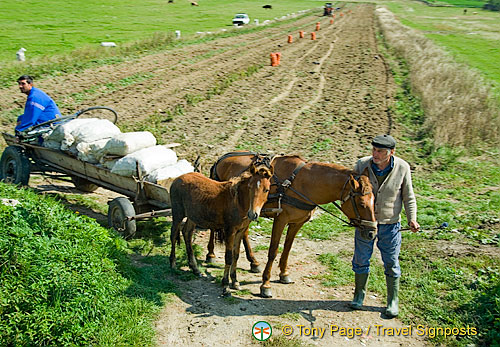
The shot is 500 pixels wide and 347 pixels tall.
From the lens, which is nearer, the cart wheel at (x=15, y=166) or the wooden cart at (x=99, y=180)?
the wooden cart at (x=99, y=180)

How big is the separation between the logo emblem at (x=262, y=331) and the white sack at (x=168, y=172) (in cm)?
A: 335

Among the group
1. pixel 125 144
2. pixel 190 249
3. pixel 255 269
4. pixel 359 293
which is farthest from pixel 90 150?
pixel 359 293

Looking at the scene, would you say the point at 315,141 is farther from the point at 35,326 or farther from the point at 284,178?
the point at 35,326

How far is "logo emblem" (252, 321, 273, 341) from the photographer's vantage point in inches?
238

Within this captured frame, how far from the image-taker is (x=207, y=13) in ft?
189

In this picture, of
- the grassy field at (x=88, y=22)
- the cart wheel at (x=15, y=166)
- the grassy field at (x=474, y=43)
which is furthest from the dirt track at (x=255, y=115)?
the grassy field at (x=88, y=22)

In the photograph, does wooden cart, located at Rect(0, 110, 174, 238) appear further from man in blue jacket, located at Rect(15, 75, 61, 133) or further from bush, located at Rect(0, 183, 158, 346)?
bush, located at Rect(0, 183, 158, 346)

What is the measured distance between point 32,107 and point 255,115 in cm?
881

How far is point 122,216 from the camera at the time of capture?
27.1ft

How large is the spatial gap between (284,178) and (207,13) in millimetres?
54498

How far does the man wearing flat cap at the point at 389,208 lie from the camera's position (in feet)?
21.2

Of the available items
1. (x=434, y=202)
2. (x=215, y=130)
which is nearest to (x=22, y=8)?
(x=215, y=130)

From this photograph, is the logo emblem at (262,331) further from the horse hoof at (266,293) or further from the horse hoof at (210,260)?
the horse hoof at (210,260)

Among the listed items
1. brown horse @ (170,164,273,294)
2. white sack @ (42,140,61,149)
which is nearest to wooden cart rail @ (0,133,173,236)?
white sack @ (42,140,61,149)
